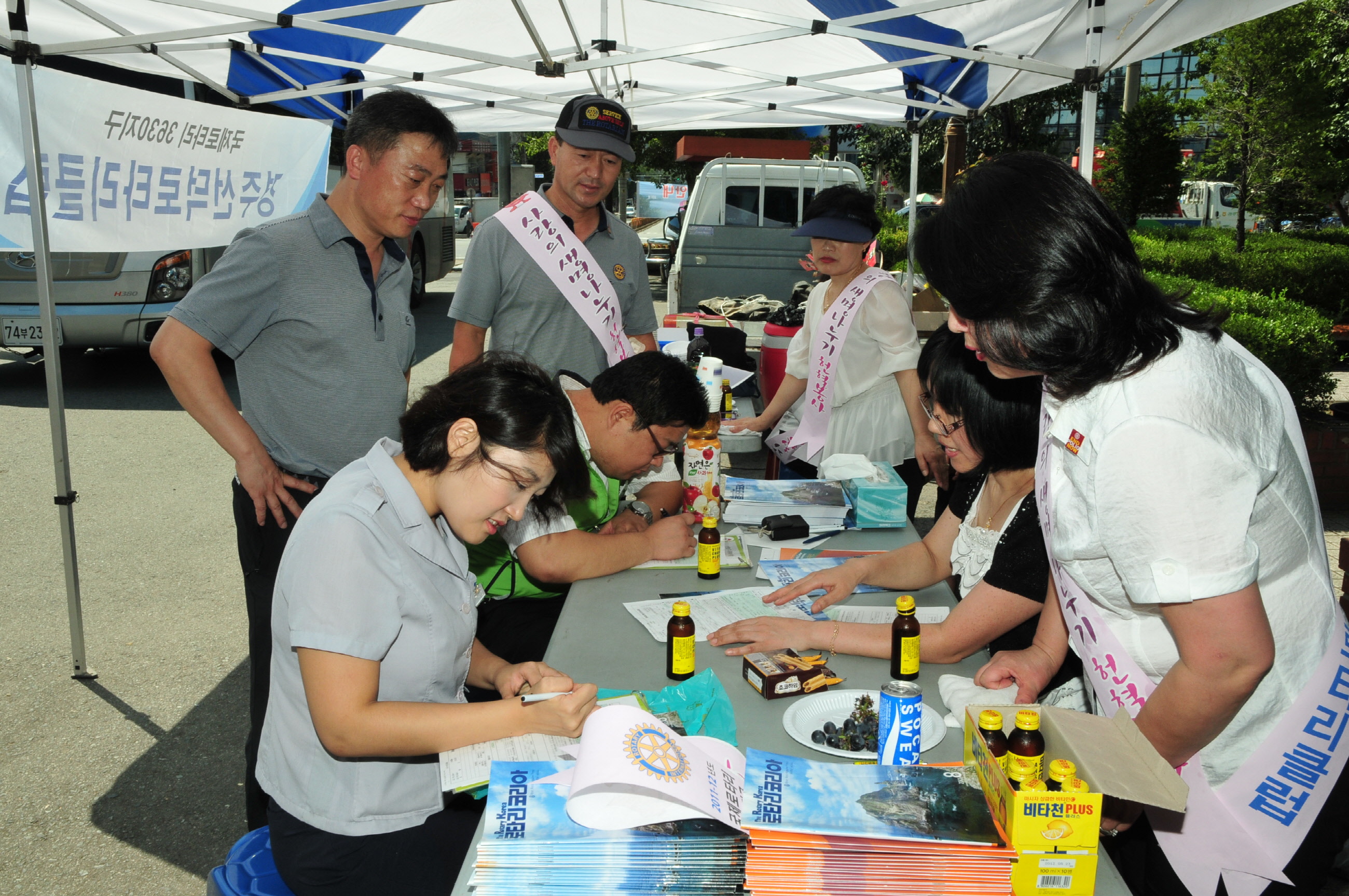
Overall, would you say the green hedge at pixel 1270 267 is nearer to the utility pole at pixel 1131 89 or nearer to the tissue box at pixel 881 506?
the utility pole at pixel 1131 89

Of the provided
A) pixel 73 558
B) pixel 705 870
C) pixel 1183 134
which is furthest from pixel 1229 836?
pixel 1183 134

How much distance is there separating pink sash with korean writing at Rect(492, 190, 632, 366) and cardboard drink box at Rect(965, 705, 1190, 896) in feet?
7.37

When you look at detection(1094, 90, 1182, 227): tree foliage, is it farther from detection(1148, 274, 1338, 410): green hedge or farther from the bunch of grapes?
the bunch of grapes

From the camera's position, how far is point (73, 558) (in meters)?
3.38

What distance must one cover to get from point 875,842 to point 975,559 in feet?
3.69

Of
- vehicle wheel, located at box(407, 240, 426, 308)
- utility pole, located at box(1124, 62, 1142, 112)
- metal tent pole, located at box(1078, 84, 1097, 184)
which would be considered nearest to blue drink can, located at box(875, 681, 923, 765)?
metal tent pole, located at box(1078, 84, 1097, 184)

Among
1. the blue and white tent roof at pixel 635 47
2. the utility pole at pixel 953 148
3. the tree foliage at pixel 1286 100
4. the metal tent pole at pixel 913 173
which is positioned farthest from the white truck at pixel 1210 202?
the blue and white tent roof at pixel 635 47

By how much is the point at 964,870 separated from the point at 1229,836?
22.0 inches

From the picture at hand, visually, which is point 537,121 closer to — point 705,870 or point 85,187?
point 85,187

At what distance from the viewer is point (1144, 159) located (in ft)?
47.5

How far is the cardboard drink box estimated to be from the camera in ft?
3.82

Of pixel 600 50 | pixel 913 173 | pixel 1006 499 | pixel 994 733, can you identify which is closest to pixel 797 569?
pixel 1006 499

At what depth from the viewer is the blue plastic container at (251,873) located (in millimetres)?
1536

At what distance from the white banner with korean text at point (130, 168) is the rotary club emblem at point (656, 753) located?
2863 millimetres
